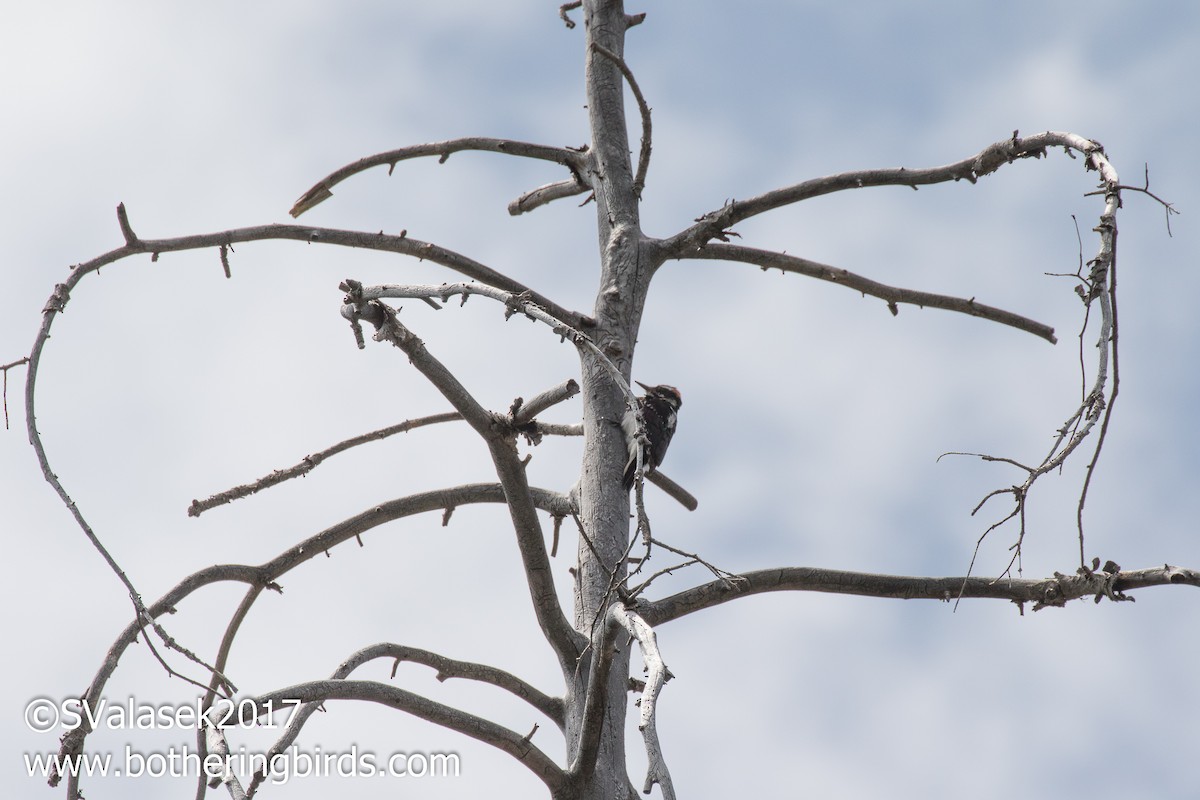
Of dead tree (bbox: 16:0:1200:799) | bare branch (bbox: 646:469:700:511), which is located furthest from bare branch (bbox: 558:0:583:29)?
bare branch (bbox: 646:469:700:511)

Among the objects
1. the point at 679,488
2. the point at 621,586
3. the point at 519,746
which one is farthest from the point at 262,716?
the point at 679,488

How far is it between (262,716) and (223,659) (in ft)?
7.01

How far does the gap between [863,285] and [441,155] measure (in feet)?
7.21

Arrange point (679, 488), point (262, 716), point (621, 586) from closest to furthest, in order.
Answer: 1. point (621, 586)
2. point (262, 716)
3. point (679, 488)

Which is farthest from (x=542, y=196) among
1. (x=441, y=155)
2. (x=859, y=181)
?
(x=859, y=181)

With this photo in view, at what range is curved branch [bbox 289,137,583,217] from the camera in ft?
18.0

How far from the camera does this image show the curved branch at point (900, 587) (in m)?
4.12

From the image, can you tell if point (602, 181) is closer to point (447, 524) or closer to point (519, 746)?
point (447, 524)

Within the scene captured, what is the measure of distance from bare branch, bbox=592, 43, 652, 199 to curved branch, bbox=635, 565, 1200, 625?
199 cm

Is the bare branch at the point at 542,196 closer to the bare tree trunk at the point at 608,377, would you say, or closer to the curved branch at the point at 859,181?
the bare tree trunk at the point at 608,377

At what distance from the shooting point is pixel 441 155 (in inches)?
218

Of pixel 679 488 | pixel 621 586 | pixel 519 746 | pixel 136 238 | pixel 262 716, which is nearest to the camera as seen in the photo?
pixel 621 586

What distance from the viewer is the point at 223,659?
17.5 ft

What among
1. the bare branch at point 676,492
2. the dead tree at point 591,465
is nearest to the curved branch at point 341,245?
the dead tree at point 591,465
